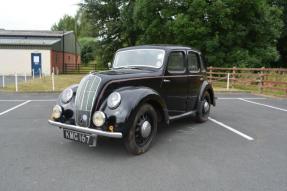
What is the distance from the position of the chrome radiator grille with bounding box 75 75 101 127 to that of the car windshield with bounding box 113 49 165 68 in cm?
137

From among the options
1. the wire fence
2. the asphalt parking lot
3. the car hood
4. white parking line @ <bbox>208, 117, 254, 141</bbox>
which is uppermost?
the car hood

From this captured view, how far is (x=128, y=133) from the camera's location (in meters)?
4.38

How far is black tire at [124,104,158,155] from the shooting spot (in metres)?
4.46

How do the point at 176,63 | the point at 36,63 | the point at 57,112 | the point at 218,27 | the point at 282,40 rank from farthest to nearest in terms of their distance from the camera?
1. the point at 282,40
2. the point at 36,63
3. the point at 218,27
4. the point at 176,63
5. the point at 57,112

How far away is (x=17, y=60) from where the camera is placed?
92.3 ft

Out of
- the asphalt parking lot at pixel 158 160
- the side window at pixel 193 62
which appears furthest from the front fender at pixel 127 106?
the side window at pixel 193 62

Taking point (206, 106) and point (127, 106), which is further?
point (206, 106)

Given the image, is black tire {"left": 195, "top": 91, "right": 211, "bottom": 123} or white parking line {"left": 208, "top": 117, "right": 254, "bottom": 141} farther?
black tire {"left": 195, "top": 91, "right": 211, "bottom": 123}

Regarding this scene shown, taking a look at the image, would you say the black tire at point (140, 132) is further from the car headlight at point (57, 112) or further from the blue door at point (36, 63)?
the blue door at point (36, 63)

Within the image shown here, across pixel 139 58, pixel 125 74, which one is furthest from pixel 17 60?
pixel 125 74

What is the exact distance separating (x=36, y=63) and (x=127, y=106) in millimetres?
26256

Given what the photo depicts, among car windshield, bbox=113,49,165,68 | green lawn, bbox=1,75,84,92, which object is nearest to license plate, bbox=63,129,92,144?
car windshield, bbox=113,49,165,68

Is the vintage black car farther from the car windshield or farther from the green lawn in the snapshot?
the green lawn

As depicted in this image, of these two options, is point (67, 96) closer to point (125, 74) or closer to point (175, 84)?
point (125, 74)
